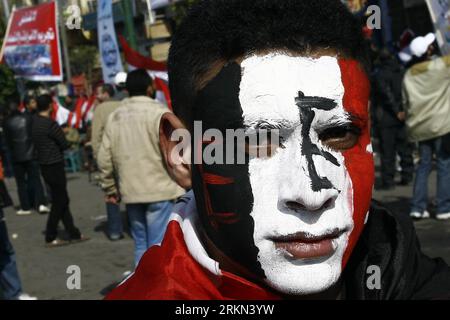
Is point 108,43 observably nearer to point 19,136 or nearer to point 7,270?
point 19,136

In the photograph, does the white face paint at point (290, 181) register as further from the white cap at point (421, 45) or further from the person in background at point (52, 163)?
the person in background at point (52, 163)

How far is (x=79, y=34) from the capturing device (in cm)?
1357

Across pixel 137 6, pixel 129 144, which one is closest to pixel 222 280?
pixel 129 144

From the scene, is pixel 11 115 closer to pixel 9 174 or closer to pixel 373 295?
pixel 9 174

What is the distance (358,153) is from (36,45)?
33.4 feet

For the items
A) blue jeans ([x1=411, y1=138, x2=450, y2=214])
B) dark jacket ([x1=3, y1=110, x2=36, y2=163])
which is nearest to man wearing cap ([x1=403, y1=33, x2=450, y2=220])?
A: blue jeans ([x1=411, y1=138, x2=450, y2=214])

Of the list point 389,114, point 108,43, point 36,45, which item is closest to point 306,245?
point 389,114

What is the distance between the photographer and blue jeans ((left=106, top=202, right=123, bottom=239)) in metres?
7.16

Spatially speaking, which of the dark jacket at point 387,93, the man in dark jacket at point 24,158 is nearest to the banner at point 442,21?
the dark jacket at point 387,93

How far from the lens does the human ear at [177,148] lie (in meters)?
1.71

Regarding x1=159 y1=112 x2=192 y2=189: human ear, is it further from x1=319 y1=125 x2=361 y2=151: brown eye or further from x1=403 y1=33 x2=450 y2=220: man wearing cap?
x1=403 y1=33 x2=450 y2=220: man wearing cap

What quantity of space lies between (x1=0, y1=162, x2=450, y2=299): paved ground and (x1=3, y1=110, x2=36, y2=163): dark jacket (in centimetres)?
99

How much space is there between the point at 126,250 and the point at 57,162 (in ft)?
4.55

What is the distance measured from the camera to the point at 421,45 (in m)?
6.61
